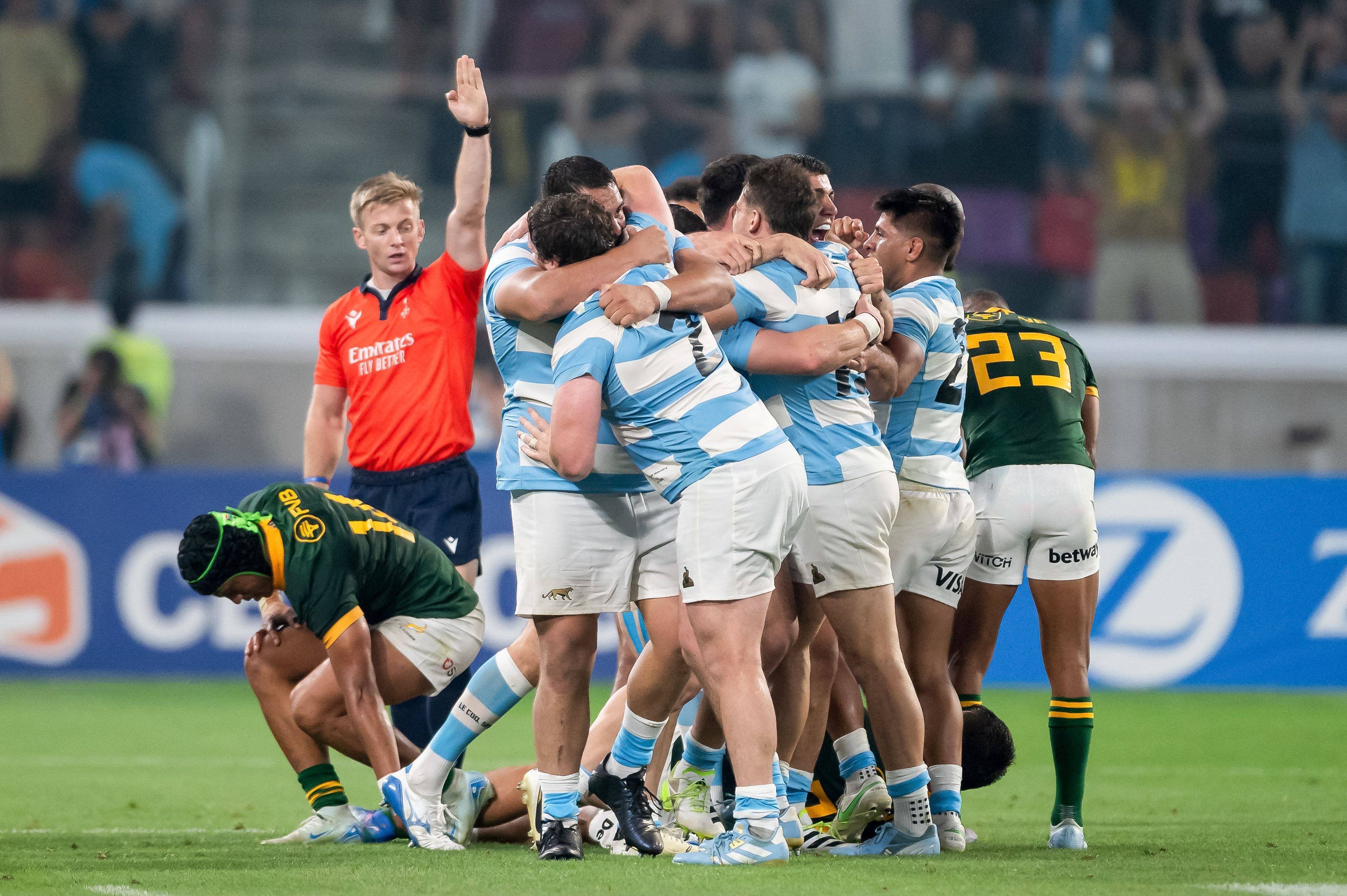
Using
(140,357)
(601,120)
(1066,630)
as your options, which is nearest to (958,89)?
(601,120)

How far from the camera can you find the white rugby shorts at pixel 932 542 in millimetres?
5461

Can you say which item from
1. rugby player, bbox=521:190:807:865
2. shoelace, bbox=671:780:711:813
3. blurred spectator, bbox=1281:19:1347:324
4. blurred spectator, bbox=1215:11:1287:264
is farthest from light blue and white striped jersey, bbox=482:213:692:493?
blurred spectator, bbox=1215:11:1287:264

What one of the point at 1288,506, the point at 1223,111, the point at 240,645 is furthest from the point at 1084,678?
the point at 1223,111

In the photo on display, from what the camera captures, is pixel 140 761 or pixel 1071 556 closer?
pixel 1071 556

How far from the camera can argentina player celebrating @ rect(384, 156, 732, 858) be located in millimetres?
4902

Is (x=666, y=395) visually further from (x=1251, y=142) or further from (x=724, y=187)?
(x=1251, y=142)

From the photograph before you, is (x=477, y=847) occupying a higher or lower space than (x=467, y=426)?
lower

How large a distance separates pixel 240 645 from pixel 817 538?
21.7ft

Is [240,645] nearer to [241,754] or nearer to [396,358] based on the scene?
[241,754]

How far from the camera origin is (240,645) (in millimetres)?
10688

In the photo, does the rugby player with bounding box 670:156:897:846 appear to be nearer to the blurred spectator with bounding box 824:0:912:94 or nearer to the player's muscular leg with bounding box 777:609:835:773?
the player's muscular leg with bounding box 777:609:835:773

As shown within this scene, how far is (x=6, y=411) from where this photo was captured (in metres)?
13.0

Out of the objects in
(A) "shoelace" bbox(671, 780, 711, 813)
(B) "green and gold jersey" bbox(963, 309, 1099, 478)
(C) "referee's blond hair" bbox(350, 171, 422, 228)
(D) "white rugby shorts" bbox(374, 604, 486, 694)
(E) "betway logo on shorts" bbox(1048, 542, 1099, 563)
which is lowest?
(A) "shoelace" bbox(671, 780, 711, 813)

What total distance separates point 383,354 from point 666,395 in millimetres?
2031
